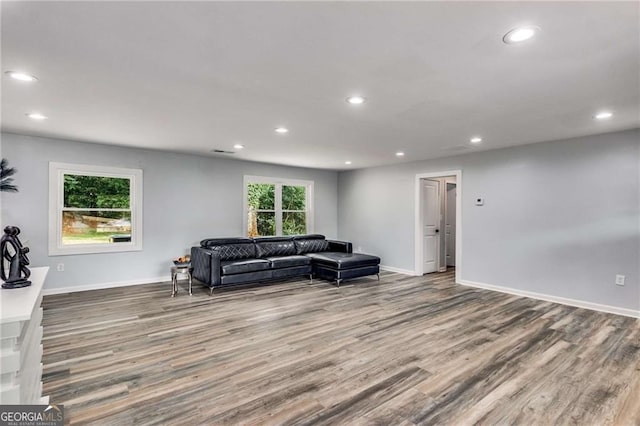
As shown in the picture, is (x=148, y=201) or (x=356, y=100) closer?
(x=356, y=100)

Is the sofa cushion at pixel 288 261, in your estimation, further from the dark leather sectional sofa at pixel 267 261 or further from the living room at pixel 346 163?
the living room at pixel 346 163

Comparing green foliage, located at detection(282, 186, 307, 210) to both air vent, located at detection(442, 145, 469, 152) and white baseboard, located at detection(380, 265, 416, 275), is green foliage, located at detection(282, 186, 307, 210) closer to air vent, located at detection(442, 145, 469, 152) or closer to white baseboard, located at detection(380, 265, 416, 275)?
white baseboard, located at detection(380, 265, 416, 275)

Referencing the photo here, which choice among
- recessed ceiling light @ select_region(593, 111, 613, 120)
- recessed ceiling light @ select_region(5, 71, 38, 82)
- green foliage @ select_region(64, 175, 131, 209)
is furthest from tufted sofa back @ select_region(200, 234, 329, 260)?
recessed ceiling light @ select_region(593, 111, 613, 120)

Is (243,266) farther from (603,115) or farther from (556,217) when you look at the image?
(603,115)

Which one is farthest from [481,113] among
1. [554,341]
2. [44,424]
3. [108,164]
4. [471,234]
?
[108,164]

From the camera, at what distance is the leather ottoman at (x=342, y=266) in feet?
18.6

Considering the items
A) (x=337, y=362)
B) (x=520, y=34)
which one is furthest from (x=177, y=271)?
(x=520, y=34)

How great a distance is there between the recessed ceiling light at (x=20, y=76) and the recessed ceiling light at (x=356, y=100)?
8.61ft

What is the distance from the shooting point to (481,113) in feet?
11.4

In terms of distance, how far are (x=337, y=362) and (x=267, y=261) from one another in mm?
2998

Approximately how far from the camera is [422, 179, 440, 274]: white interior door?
22.1ft

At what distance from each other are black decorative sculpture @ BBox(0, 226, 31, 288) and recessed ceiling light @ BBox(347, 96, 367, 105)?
2595 millimetres

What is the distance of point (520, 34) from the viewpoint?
6.34 ft

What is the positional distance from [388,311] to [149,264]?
417 cm
